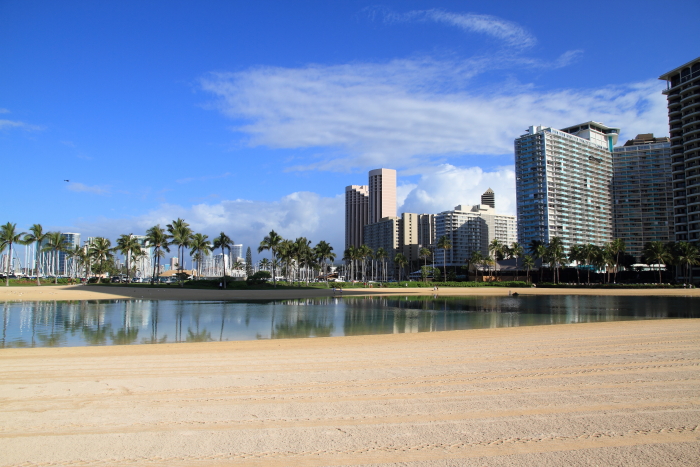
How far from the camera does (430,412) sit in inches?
296

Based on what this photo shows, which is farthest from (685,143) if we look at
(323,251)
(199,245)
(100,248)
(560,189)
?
(100,248)

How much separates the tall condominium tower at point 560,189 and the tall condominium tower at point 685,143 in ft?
114

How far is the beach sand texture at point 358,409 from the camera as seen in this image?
18.8 feet

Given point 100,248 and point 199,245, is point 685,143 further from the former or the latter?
point 100,248

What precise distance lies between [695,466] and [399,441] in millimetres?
3573

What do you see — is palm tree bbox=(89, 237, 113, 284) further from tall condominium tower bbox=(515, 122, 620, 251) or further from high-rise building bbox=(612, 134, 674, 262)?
high-rise building bbox=(612, 134, 674, 262)

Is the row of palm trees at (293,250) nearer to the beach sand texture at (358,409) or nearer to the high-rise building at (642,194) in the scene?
the beach sand texture at (358,409)

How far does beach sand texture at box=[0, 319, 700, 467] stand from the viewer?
5730 mm

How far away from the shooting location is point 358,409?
7.74 metres

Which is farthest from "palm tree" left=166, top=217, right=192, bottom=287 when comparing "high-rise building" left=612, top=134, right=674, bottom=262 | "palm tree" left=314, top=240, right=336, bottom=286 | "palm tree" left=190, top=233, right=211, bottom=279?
"high-rise building" left=612, top=134, right=674, bottom=262

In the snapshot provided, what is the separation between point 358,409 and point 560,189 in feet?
500

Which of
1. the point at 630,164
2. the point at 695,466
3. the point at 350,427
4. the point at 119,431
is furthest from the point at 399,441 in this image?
the point at 630,164

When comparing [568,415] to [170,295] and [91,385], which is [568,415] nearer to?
[91,385]

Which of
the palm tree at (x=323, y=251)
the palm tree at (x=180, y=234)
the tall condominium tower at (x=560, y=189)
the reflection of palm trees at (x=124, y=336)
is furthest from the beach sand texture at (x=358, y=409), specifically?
the tall condominium tower at (x=560, y=189)
